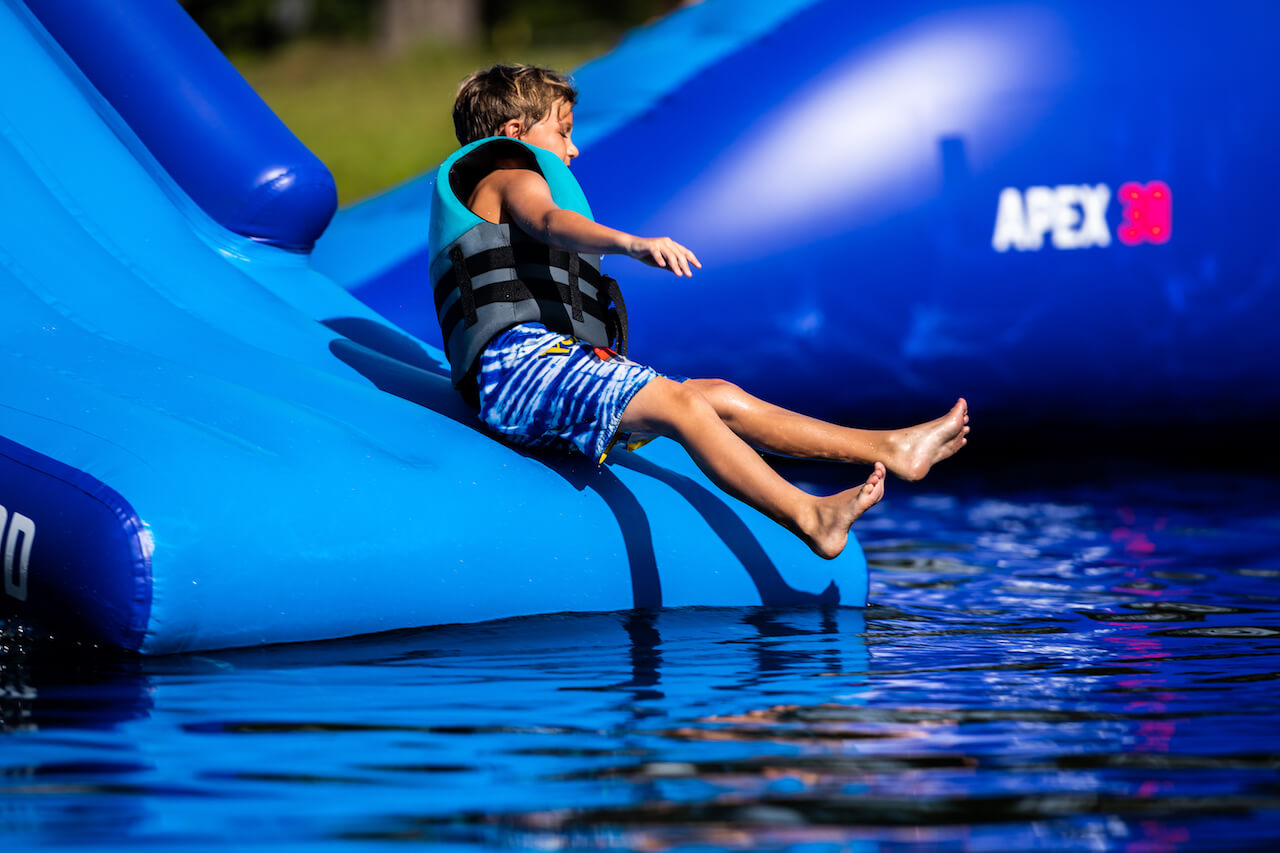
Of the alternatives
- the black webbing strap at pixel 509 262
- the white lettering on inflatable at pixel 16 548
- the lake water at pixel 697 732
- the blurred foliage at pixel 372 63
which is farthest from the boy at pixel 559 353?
the blurred foliage at pixel 372 63

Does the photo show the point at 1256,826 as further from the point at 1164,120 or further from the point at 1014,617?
the point at 1164,120

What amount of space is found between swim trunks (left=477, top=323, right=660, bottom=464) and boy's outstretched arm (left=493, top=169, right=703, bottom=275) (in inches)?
7.8

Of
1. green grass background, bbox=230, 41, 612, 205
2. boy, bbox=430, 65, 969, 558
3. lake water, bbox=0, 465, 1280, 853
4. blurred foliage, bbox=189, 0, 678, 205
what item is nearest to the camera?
lake water, bbox=0, 465, 1280, 853

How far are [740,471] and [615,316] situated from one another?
19.5 inches

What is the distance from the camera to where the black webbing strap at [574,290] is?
119 inches

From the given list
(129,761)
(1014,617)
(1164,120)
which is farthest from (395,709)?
Answer: (1164,120)

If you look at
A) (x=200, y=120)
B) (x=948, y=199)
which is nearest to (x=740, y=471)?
(x=200, y=120)

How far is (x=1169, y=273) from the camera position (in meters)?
4.75

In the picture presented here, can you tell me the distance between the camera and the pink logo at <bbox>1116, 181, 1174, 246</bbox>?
472 centimetres

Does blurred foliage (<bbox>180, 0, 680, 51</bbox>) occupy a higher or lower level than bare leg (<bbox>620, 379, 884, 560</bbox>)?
higher

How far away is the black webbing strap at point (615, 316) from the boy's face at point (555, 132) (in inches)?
9.6

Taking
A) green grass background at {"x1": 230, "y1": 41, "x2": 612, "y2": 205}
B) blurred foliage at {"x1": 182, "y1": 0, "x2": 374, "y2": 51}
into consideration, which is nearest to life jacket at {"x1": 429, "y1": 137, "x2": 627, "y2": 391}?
green grass background at {"x1": 230, "y1": 41, "x2": 612, "y2": 205}

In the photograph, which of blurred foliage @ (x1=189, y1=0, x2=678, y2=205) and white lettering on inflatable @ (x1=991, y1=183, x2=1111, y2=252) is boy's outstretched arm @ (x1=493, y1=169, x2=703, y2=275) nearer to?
white lettering on inflatable @ (x1=991, y1=183, x2=1111, y2=252)

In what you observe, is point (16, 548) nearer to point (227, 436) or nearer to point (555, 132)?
point (227, 436)
